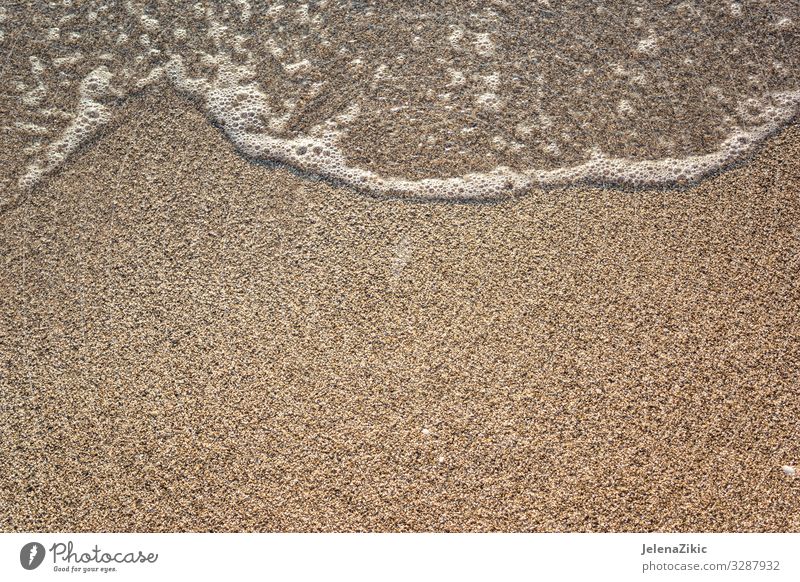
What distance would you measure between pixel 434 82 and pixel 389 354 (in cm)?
93

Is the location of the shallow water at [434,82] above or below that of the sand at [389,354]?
above

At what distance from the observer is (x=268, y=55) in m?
2.48

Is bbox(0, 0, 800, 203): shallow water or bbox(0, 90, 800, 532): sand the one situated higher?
bbox(0, 0, 800, 203): shallow water

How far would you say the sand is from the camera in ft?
5.74

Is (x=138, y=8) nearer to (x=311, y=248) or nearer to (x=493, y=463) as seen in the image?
(x=311, y=248)

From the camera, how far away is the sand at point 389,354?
1751 mm

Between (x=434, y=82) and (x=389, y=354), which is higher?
(x=434, y=82)

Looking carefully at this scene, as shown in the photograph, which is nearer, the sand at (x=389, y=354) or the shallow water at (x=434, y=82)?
the sand at (x=389, y=354)

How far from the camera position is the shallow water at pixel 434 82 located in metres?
2.22

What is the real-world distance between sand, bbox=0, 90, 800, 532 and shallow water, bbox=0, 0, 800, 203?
11 centimetres

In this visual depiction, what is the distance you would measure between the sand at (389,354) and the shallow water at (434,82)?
11 cm

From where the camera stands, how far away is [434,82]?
2389 mm

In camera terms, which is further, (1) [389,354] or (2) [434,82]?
(2) [434,82]

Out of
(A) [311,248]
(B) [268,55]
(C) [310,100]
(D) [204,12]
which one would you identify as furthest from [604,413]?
(D) [204,12]
